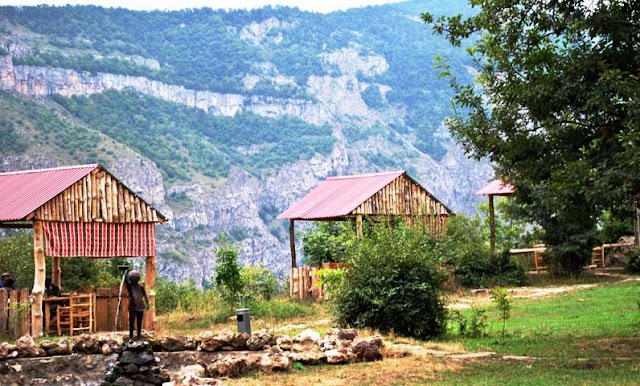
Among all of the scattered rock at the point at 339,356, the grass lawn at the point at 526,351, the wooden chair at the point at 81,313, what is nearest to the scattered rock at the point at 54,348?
the grass lawn at the point at 526,351

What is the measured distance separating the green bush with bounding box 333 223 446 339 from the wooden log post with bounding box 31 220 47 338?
7.41 metres

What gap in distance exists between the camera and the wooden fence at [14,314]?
72.8 ft

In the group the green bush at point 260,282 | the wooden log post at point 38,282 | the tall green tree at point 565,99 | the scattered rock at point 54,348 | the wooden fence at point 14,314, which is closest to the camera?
the tall green tree at point 565,99

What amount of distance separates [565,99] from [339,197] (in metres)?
20.2

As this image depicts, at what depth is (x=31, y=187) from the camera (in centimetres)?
2466

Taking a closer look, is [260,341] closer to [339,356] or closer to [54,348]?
[339,356]

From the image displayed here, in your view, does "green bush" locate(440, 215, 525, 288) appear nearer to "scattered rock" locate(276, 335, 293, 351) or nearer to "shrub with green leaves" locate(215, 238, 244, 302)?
"shrub with green leaves" locate(215, 238, 244, 302)

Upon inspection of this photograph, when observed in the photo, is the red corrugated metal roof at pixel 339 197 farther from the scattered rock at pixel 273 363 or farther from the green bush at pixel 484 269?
the scattered rock at pixel 273 363

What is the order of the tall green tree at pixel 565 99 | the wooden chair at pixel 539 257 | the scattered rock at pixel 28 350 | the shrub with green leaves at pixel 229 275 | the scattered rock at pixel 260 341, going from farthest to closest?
1. the wooden chair at pixel 539 257
2. the shrub with green leaves at pixel 229 275
3. the scattered rock at pixel 260 341
4. the scattered rock at pixel 28 350
5. the tall green tree at pixel 565 99

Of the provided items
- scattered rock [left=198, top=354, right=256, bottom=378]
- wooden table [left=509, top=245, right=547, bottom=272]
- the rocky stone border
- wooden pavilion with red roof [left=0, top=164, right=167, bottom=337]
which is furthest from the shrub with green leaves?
scattered rock [left=198, top=354, right=256, bottom=378]

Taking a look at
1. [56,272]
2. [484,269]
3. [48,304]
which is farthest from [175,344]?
[484,269]

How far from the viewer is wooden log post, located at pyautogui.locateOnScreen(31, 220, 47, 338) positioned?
73.8ft

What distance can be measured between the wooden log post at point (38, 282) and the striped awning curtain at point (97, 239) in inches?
6.8

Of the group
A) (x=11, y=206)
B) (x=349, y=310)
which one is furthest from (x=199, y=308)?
(x=349, y=310)
